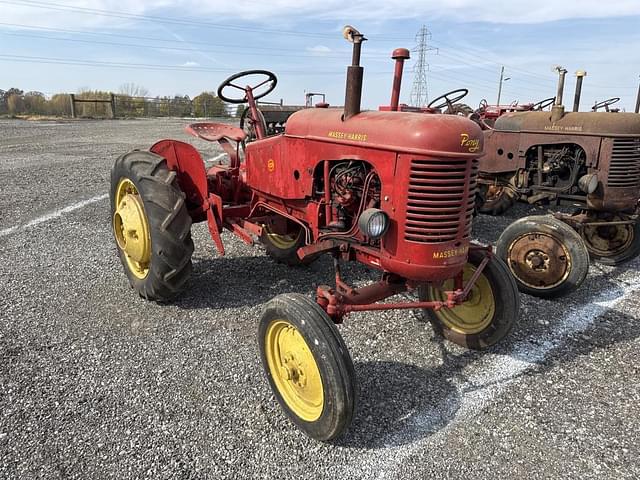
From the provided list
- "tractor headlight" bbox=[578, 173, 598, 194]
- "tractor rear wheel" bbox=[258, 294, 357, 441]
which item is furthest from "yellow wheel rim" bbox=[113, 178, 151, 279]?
"tractor headlight" bbox=[578, 173, 598, 194]

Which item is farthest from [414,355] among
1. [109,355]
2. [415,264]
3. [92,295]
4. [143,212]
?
[92,295]

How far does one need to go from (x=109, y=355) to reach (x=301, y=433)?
1.42 meters

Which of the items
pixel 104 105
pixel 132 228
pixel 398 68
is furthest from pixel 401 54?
pixel 104 105

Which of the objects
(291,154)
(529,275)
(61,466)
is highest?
(291,154)

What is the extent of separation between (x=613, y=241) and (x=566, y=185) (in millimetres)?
789

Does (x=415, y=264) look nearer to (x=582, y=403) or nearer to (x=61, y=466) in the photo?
(x=582, y=403)

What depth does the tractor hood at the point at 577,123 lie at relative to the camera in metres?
4.89

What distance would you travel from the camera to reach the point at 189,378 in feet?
9.55

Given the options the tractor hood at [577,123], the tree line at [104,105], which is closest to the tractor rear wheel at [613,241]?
the tractor hood at [577,123]

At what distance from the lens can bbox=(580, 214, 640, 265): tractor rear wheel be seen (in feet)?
17.2

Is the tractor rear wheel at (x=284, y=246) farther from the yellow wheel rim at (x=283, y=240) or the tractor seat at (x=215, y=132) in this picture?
the tractor seat at (x=215, y=132)

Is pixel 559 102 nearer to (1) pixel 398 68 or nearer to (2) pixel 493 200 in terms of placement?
(2) pixel 493 200

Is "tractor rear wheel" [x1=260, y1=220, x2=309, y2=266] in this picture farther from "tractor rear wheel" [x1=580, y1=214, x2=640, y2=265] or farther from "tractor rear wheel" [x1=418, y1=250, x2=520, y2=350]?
"tractor rear wheel" [x1=580, y1=214, x2=640, y2=265]

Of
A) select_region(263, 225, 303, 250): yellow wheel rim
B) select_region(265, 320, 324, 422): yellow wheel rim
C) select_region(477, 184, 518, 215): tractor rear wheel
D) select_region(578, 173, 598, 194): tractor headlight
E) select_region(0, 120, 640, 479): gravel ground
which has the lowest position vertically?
select_region(0, 120, 640, 479): gravel ground
